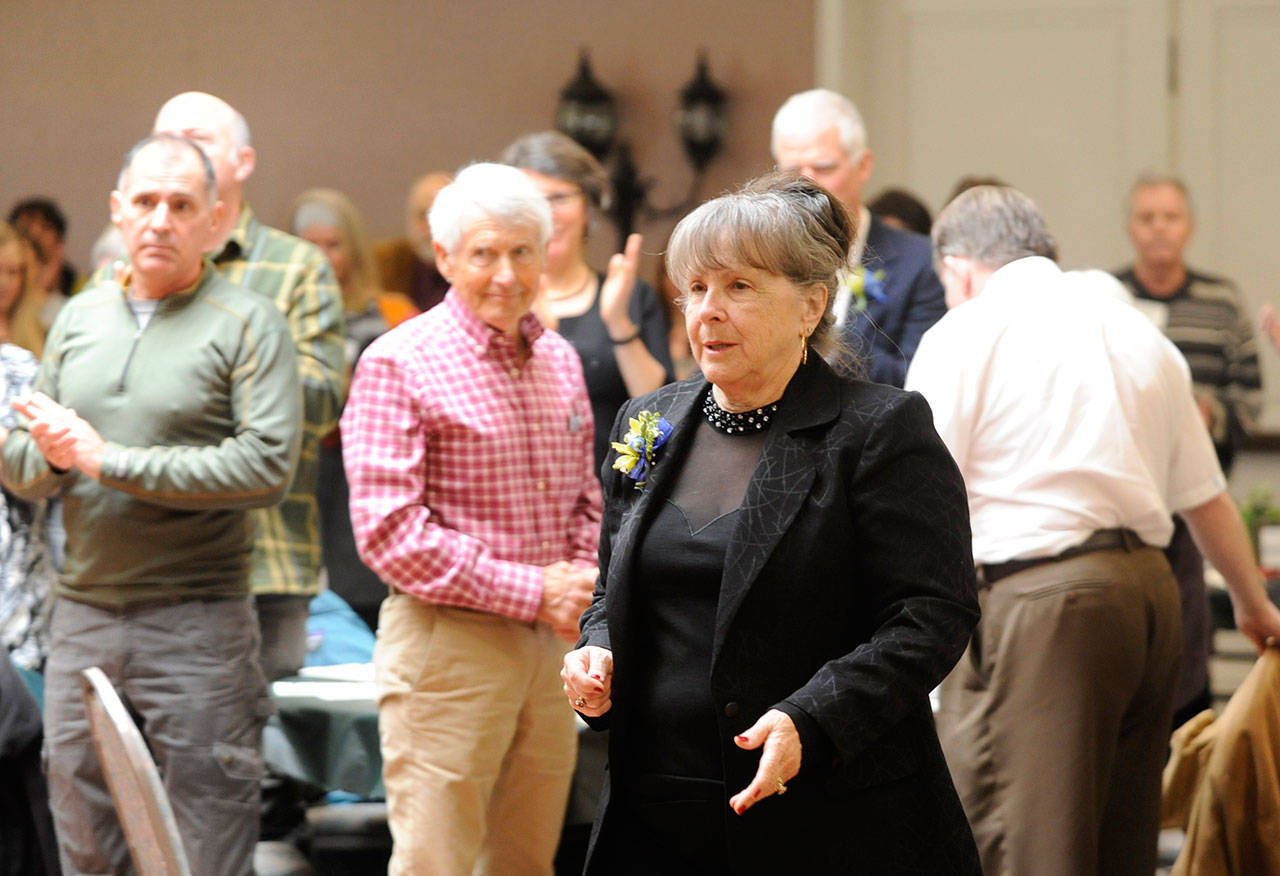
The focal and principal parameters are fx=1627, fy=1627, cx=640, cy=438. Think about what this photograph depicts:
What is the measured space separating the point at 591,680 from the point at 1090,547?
130 cm

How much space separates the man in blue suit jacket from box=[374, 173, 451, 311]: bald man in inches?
75.5

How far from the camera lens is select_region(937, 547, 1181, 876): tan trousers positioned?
295 cm

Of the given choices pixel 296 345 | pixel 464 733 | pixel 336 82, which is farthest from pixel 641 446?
pixel 336 82

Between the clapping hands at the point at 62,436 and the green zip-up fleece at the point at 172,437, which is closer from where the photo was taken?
the clapping hands at the point at 62,436

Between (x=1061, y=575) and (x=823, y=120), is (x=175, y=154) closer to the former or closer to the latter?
(x=823, y=120)

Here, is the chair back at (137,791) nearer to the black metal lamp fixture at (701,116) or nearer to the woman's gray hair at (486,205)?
the woman's gray hair at (486,205)

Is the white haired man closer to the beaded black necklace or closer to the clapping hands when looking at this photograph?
the beaded black necklace

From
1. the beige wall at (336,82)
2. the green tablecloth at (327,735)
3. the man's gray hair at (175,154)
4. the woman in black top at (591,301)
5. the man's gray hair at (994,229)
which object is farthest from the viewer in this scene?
the beige wall at (336,82)

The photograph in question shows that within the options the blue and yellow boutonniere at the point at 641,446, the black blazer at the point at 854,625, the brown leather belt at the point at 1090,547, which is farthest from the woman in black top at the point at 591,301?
the black blazer at the point at 854,625

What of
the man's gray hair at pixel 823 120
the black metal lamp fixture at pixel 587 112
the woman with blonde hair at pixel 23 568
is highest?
the black metal lamp fixture at pixel 587 112

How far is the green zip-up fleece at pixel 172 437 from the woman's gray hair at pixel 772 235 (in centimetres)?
132

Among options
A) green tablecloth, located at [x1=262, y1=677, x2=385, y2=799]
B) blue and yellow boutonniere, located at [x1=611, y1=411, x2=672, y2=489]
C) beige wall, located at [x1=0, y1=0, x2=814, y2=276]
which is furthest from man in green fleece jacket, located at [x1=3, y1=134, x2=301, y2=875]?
beige wall, located at [x1=0, y1=0, x2=814, y2=276]

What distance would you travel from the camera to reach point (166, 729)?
123 inches

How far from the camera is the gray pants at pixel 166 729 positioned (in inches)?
123
